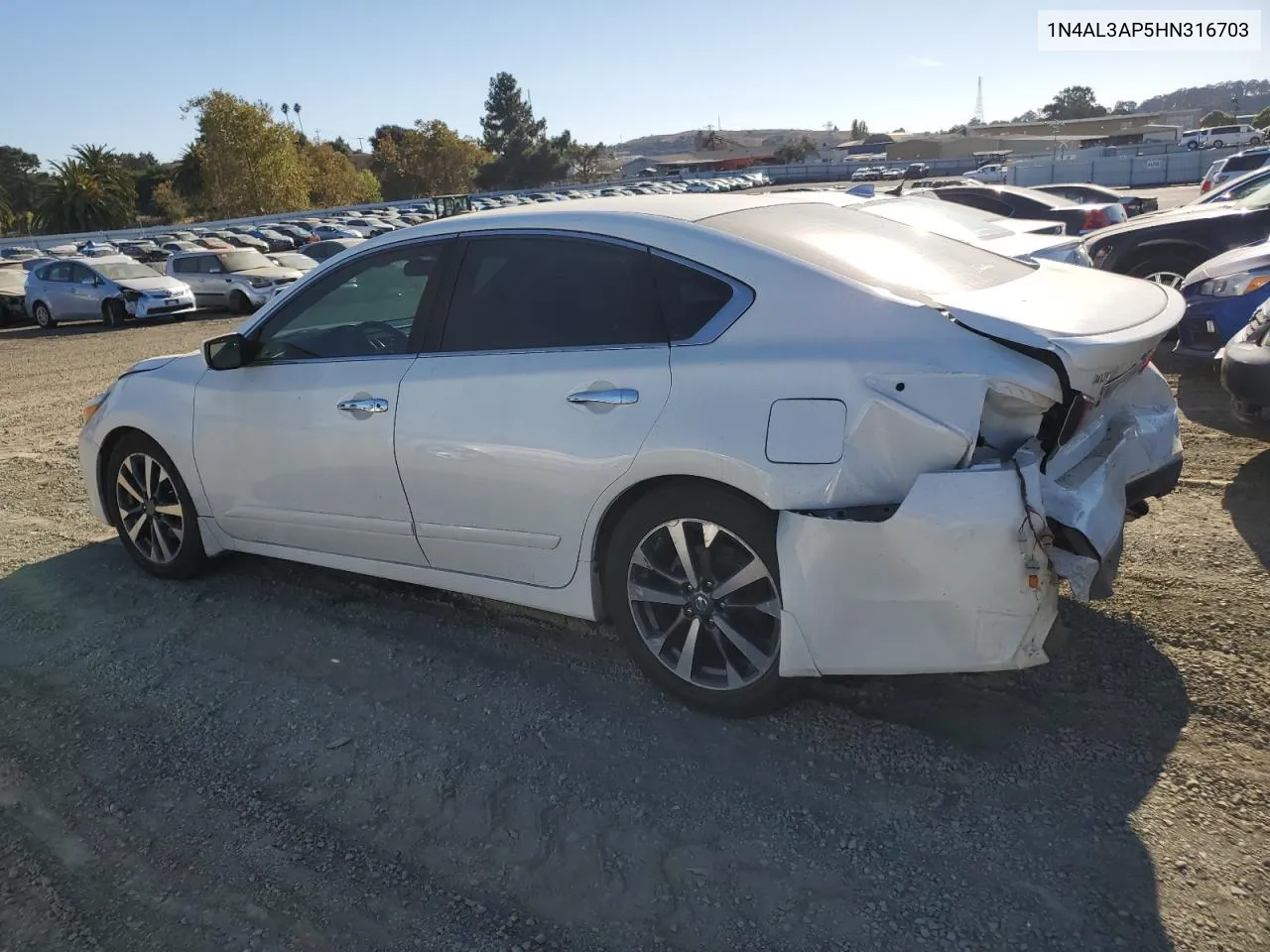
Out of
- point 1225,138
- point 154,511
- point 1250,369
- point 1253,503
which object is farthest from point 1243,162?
point 1225,138

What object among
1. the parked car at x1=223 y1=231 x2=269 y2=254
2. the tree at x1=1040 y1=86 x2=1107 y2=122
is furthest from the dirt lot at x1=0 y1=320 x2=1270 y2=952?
the tree at x1=1040 y1=86 x2=1107 y2=122

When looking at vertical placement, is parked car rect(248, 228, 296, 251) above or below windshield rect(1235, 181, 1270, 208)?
below

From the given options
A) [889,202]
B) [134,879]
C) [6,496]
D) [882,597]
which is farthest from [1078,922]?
[6,496]

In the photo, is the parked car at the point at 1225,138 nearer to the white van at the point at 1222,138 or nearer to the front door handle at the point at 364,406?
the white van at the point at 1222,138

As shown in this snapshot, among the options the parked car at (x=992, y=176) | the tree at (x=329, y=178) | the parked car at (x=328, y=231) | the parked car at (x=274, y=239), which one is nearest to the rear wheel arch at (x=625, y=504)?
the parked car at (x=328, y=231)

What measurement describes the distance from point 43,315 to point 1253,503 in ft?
75.2

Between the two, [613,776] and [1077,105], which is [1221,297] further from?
[1077,105]

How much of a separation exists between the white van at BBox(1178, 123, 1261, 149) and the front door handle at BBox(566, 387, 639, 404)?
5840 cm

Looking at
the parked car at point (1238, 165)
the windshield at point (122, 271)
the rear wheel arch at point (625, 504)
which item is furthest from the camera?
the parked car at point (1238, 165)

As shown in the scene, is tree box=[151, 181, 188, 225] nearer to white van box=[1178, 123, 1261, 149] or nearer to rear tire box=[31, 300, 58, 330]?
rear tire box=[31, 300, 58, 330]

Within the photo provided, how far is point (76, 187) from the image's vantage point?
208 ft

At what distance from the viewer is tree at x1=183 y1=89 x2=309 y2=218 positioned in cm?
6003

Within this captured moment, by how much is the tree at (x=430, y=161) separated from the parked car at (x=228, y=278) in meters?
70.5

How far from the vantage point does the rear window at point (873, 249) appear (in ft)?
10.3
